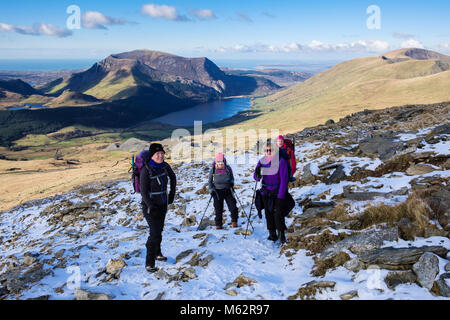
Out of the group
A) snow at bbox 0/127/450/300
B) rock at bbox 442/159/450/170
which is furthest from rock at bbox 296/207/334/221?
rock at bbox 442/159/450/170

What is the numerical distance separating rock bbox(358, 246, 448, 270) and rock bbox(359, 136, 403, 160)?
29.6ft

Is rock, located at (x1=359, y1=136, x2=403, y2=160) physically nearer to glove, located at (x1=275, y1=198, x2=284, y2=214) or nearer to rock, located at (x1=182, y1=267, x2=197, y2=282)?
glove, located at (x1=275, y1=198, x2=284, y2=214)

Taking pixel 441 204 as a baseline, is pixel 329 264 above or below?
below

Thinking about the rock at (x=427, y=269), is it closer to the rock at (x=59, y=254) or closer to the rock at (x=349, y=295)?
the rock at (x=349, y=295)

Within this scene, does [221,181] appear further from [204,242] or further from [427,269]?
[427,269]

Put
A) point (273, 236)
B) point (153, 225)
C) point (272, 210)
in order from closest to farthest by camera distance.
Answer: point (153, 225) → point (272, 210) → point (273, 236)

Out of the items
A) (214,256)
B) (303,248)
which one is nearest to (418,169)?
(303,248)

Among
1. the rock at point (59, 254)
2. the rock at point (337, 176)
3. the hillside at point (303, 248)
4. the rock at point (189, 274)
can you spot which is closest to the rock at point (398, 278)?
the hillside at point (303, 248)

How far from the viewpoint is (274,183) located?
816 centimetres

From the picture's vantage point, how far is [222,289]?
21.1ft

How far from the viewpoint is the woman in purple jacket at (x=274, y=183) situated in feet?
26.0

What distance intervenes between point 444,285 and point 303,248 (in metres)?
3.64

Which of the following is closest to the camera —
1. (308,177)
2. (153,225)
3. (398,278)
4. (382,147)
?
(398,278)

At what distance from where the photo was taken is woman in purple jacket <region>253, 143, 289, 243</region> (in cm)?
792
